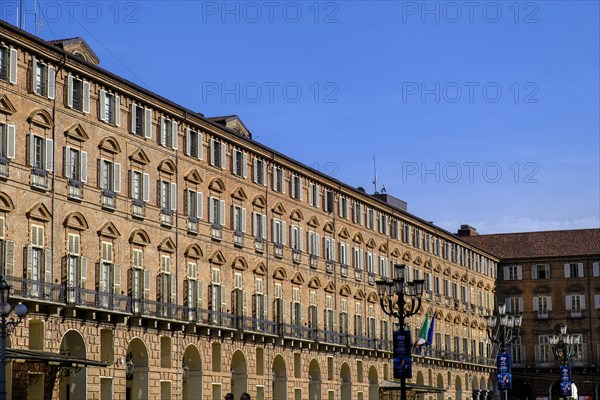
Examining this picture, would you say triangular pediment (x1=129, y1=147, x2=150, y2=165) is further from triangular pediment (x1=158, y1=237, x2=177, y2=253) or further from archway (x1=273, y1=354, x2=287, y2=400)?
archway (x1=273, y1=354, x2=287, y2=400)

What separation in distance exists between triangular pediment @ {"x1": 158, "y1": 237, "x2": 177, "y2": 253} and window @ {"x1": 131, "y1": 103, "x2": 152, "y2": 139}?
5.51 meters

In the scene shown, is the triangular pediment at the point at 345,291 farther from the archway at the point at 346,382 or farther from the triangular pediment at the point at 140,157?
the triangular pediment at the point at 140,157

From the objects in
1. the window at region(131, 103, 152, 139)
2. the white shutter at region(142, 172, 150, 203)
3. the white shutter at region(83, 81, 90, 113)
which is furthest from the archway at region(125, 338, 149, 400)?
the white shutter at region(83, 81, 90, 113)

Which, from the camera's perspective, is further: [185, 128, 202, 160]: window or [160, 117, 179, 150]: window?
[185, 128, 202, 160]: window

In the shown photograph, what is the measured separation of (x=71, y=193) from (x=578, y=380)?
253 feet

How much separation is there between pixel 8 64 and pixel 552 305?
80.6m

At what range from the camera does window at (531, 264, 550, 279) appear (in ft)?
388

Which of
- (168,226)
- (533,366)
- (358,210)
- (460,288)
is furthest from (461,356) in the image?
(168,226)

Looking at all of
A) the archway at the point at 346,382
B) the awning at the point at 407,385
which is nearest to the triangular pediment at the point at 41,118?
the archway at the point at 346,382

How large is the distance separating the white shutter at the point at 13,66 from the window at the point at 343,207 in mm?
37658

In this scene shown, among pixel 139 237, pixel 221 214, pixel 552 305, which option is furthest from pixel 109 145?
pixel 552 305

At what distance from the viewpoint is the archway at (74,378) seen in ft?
169

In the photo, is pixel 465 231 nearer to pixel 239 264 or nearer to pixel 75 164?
pixel 239 264

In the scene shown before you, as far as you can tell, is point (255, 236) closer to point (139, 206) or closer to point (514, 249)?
point (139, 206)
